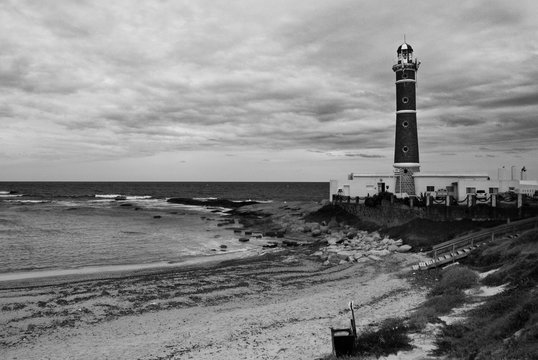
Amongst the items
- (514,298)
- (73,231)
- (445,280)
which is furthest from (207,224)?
(514,298)

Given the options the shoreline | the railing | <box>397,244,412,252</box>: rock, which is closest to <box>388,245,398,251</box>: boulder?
<box>397,244,412,252</box>: rock

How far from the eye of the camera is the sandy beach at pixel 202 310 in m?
13.8

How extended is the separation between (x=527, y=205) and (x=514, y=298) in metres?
21.3

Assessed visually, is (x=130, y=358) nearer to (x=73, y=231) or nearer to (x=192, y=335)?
(x=192, y=335)

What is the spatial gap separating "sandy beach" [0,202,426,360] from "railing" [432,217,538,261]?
1.89 m

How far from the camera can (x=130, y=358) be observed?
43.3 feet

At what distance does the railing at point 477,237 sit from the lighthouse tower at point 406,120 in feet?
58.0

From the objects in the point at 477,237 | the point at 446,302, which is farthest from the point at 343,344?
the point at 477,237

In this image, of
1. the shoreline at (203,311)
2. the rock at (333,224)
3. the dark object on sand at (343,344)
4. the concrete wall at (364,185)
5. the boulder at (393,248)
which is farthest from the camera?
the concrete wall at (364,185)

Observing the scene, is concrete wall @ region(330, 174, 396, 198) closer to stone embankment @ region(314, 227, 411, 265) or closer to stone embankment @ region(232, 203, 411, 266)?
stone embankment @ region(232, 203, 411, 266)

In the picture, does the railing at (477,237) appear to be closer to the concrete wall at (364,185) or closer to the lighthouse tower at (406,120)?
the lighthouse tower at (406,120)

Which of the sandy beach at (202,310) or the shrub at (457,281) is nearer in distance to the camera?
the sandy beach at (202,310)

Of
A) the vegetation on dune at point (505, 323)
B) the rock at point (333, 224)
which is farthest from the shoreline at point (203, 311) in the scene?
the rock at point (333, 224)

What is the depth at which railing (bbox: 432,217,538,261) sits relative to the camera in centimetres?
2409
